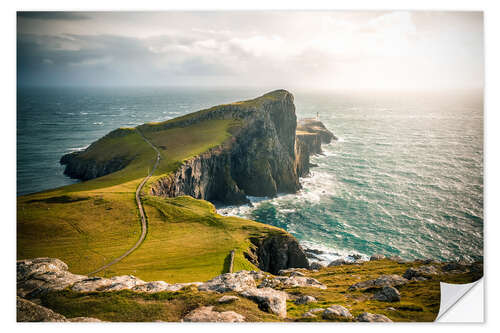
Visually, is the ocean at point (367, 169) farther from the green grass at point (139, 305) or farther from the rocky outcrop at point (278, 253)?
the green grass at point (139, 305)

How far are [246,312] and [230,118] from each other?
61785mm

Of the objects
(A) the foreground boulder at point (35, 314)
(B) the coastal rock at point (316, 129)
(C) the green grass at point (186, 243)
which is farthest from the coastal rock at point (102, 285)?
(B) the coastal rock at point (316, 129)

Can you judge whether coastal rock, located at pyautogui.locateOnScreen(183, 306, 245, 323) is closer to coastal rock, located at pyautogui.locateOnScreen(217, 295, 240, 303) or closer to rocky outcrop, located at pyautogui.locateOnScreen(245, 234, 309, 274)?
coastal rock, located at pyautogui.locateOnScreen(217, 295, 240, 303)

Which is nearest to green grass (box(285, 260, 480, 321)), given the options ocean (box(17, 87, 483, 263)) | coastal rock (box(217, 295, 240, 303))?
coastal rock (box(217, 295, 240, 303))

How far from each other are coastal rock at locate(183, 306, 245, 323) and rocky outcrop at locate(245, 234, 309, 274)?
17.9 meters

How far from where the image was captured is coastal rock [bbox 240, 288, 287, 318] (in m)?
15.1

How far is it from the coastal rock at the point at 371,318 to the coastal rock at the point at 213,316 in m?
6.59

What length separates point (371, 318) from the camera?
15375mm

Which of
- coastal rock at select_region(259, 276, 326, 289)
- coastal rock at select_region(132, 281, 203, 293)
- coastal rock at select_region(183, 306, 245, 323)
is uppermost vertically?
coastal rock at select_region(132, 281, 203, 293)

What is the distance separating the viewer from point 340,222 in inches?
2042

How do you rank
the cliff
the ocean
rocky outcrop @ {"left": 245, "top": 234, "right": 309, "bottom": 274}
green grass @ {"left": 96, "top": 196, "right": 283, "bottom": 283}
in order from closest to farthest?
the ocean < green grass @ {"left": 96, "top": 196, "right": 283, "bottom": 283} < rocky outcrop @ {"left": 245, "top": 234, "right": 309, "bottom": 274} < the cliff

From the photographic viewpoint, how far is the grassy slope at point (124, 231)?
22.4 m

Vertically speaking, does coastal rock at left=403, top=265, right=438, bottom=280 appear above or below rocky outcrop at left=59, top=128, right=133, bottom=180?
below
